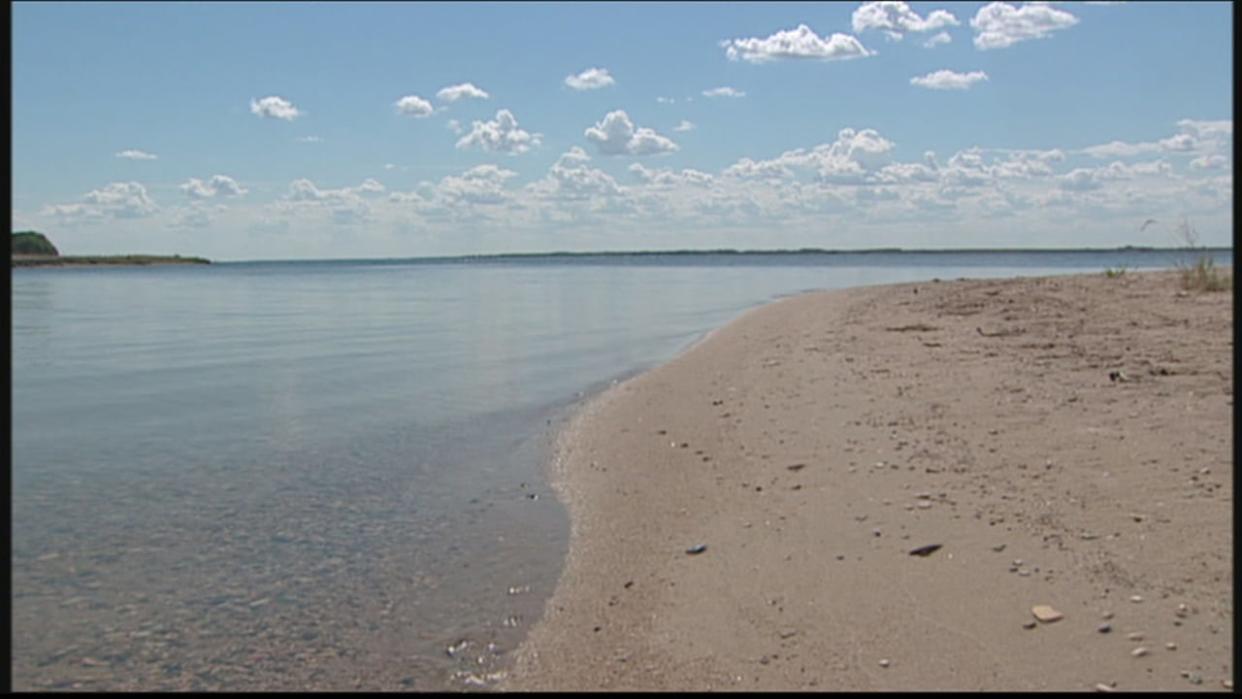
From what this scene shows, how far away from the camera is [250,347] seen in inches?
740

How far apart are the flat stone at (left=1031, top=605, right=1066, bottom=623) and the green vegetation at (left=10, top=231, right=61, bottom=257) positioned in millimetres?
148044

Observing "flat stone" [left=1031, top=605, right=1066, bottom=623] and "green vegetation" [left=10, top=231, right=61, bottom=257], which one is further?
"green vegetation" [left=10, top=231, right=61, bottom=257]

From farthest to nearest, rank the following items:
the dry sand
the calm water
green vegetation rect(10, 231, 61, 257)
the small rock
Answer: green vegetation rect(10, 231, 61, 257) → the small rock → the calm water → the dry sand

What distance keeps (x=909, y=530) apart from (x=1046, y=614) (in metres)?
1.31

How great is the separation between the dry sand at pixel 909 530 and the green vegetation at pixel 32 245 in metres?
144

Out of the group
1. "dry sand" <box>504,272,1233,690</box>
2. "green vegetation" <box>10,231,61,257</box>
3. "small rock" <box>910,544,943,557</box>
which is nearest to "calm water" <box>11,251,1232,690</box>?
"dry sand" <box>504,272,1233,690</box>

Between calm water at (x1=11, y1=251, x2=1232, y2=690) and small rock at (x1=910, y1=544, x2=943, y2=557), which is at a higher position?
small rock at (x1=910, y1=544, x2=943, y2=557)

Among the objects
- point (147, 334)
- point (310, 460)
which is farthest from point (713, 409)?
point (147, 334)

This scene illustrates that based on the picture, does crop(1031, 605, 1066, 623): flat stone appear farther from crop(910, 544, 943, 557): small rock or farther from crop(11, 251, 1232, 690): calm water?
crop(11, 251, 1232, 690): calm water

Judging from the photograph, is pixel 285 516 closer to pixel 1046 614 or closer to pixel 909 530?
pixel 909 530

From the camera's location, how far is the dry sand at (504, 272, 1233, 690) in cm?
419

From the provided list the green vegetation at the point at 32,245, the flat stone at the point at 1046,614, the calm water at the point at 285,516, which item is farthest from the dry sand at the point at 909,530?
the green vegetation at the point at 32,245

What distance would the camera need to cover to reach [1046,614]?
4383mm

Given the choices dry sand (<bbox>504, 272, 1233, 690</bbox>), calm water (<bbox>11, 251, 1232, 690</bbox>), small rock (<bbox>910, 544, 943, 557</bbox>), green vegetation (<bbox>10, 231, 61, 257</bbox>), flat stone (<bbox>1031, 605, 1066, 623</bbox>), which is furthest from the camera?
green vegetation (<bbox>10, 231, 61, 257</bbox>)
